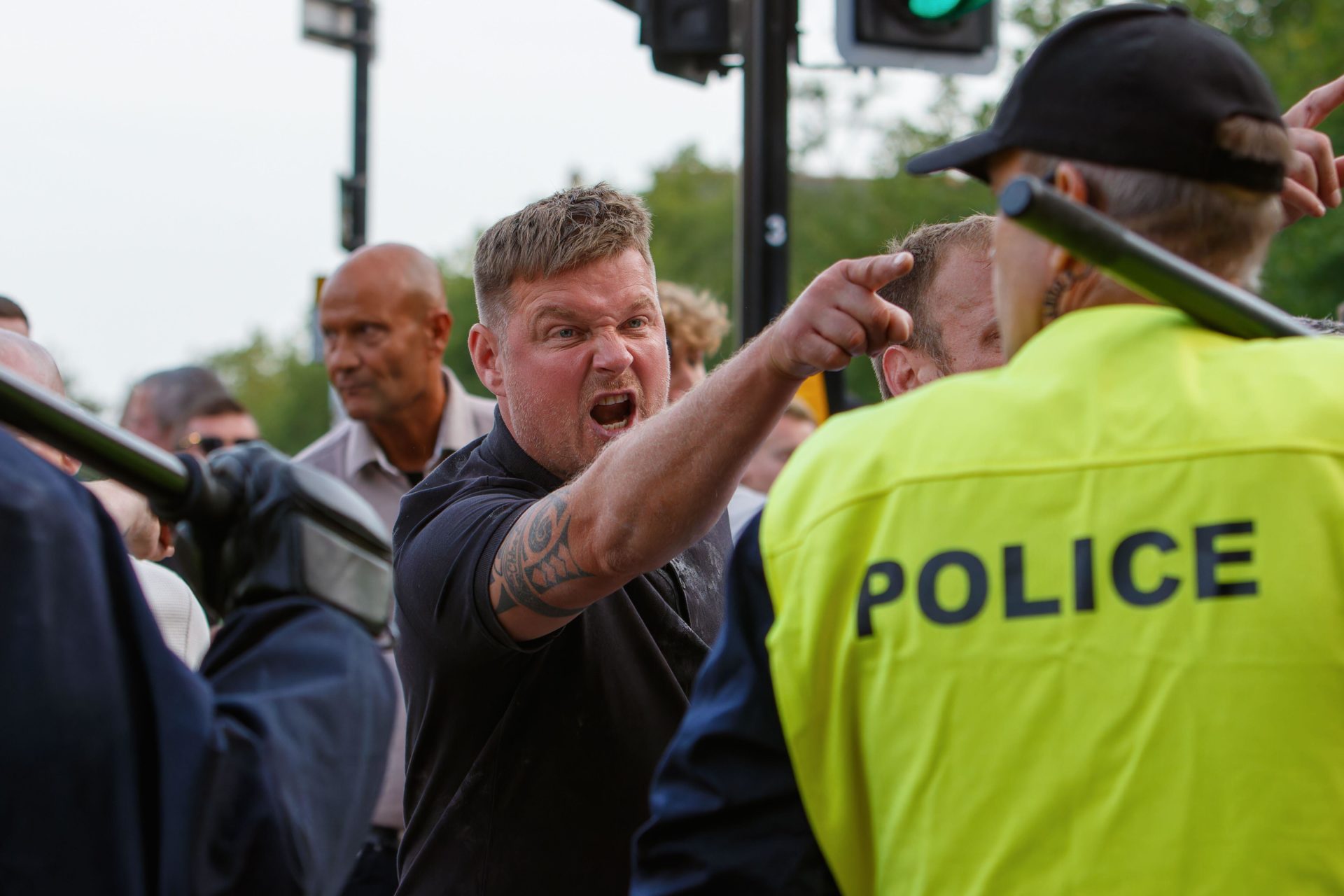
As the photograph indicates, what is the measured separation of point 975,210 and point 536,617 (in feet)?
5.33

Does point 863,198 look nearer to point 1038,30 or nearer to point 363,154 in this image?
point 1038,30

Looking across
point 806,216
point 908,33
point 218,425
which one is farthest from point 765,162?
point 806,216

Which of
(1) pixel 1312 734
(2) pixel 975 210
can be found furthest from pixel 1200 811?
(2) pixel 975 210

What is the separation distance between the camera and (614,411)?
10.8 feet

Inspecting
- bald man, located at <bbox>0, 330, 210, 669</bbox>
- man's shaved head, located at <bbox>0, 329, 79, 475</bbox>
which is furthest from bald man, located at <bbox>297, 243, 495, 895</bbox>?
man's shaved head, located at <bbox>0, 329, 79, 475</bbox>

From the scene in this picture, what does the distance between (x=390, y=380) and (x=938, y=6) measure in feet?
8.11

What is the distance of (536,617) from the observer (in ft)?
8.69

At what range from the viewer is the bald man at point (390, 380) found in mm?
5617

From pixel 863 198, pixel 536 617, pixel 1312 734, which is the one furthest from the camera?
pixel 863 198

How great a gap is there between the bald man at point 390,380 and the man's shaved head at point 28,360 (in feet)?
8.47

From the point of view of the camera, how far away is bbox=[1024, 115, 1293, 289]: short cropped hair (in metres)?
1.71

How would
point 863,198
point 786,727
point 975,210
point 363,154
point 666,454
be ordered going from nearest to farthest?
point 786,727 < point 666,454 < point 975,210 < point 363,154 < point 863,198

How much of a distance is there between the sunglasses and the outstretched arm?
4.29m

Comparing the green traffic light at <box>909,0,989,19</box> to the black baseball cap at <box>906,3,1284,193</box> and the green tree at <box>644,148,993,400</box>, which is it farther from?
the green tree at <box>644,148,993,400</box>
